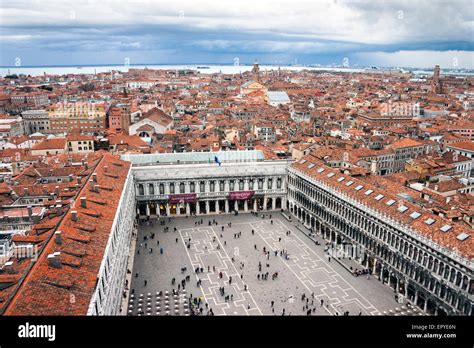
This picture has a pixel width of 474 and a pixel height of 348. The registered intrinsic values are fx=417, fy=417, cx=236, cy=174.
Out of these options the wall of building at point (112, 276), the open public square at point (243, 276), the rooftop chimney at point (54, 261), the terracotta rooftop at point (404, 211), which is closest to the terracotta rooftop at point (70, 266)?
the rooftop chimney at point (54, 261)

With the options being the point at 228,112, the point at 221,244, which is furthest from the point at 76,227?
the point at 228,112

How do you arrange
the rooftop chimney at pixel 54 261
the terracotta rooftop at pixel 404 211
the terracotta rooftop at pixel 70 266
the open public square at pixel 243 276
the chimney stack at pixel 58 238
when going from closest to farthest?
the terracotta rooftop at pixel 70 266
the rooftop chimney at pixel 54 261
the chimney stack at pixel 58 238
the terracotta rooftop at pixel 404 211
the open public square at pixel 243 276

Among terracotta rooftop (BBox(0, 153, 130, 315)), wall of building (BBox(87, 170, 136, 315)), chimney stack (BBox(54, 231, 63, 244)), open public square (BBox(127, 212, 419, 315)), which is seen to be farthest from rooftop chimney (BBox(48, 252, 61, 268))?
open public square (BBox(127, 212, 419, 315))

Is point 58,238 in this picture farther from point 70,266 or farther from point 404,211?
point 404,211

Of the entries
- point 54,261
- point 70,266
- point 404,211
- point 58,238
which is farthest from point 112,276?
point 404,211

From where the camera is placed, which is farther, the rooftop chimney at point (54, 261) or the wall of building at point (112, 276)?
the wall of building at point (112, 276)

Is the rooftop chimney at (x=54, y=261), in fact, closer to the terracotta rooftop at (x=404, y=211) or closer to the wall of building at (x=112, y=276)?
the wall of building at (x=112, y=276)

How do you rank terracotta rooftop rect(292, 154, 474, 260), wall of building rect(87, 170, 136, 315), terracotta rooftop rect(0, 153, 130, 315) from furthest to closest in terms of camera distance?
terracotta rooftop rect(292, 154, 474, 260) → wall of building rect(87, 170, 136, 315) → terracotta rooftop rect(0, 153, 130, 315)

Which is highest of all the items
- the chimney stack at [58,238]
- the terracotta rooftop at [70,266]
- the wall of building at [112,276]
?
the chimney stack at [58,238]

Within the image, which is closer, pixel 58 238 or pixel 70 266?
pixel 70 266

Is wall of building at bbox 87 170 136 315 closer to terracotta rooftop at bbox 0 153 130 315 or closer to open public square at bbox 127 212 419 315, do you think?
terracotta rooftop at bbox 0 153 130 315
